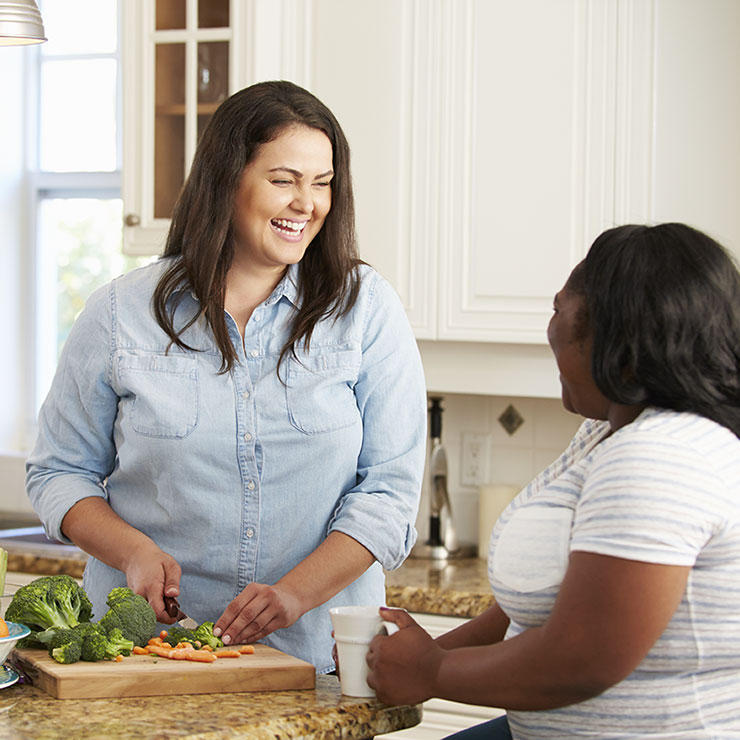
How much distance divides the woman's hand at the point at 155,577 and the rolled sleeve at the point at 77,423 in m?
0.17

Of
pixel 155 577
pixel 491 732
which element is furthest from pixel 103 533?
pixel 491 732

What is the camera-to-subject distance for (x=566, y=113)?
2656mm

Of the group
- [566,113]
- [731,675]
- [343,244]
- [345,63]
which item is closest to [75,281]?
[345,63]

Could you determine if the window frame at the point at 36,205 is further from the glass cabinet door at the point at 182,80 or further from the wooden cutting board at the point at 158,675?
the wooden cutting board at the point at 158,675

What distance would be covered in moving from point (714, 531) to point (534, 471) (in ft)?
6.53

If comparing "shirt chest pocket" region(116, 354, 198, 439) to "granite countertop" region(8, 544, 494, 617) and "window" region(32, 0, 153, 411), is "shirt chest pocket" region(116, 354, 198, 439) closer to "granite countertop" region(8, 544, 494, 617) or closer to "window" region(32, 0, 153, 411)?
"granite countertop" region(8, 544, 494, 617)

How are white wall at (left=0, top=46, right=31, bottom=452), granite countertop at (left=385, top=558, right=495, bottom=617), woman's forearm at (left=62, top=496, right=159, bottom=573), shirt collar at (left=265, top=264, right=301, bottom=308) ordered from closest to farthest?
woman's forearm at (left=62, top=496, right=159, bottom=573)
shirt collar at (left=265, top=264, right=301, bottom=308)
granite countertop at (left=385, top=558, right=495, bottom=617)
white wall at (left=0, top=46, right=31, bottom=452)

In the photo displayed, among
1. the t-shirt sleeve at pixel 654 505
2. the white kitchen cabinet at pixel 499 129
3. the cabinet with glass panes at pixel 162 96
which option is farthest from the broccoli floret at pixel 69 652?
the cabinet with glass panes at pixel 162 96

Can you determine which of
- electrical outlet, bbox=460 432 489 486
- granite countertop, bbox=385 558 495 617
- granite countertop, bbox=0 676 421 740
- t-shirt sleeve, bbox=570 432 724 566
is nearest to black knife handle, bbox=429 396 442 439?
electrical outlet, bbox=460 432 489 486

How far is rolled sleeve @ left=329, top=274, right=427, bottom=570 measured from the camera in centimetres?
171

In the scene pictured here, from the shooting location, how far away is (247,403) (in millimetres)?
1738

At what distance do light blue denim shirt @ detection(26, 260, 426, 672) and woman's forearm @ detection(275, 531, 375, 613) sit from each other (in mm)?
20

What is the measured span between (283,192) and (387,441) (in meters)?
0.41

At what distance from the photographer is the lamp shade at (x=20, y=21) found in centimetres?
180
